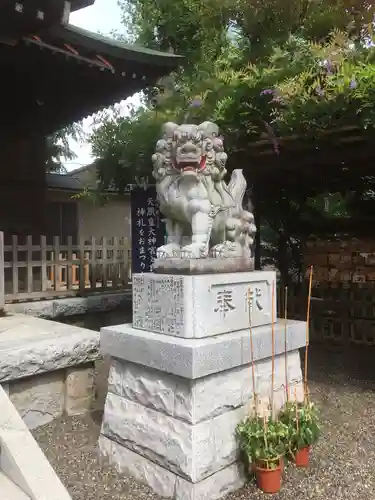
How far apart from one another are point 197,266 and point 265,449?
1.26 metres

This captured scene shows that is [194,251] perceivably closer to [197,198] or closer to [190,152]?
[197,198]

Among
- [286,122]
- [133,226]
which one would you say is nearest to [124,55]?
[133,226]

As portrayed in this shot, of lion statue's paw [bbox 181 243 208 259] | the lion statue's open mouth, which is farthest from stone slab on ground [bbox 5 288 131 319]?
the lion statue's open mouth

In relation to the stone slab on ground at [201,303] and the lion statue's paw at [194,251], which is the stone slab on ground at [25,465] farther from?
the lion statue's paw at [194,251]

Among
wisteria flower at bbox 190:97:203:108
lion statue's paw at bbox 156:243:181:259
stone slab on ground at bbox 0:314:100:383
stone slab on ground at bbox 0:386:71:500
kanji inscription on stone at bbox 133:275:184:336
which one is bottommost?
stone slab on ground at bbox 0:386:71:500

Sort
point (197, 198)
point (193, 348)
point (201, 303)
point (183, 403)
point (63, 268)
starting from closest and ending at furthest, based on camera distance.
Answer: point (193, 348)
point (183, 403)
point (201, 303)
point (197, 198)
point (63, 268)

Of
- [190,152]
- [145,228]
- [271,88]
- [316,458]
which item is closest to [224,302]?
[190,152]

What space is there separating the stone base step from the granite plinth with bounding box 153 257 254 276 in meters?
1.60

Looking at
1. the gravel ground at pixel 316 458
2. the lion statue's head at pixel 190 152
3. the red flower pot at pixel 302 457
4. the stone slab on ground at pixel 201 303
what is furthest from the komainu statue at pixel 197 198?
the gravel ground at pixel 316 458

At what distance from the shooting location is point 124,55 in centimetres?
618

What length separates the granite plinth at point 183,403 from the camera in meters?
2.89

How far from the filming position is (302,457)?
10.9 feet

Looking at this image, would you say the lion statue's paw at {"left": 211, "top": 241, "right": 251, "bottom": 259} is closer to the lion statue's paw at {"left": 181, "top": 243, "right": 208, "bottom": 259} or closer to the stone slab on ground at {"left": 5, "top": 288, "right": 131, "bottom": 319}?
the lion statue's paw at {"left": 181, "top": 243, "right": 208, "bottom": 259}

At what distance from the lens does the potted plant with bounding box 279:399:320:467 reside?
3.17m
